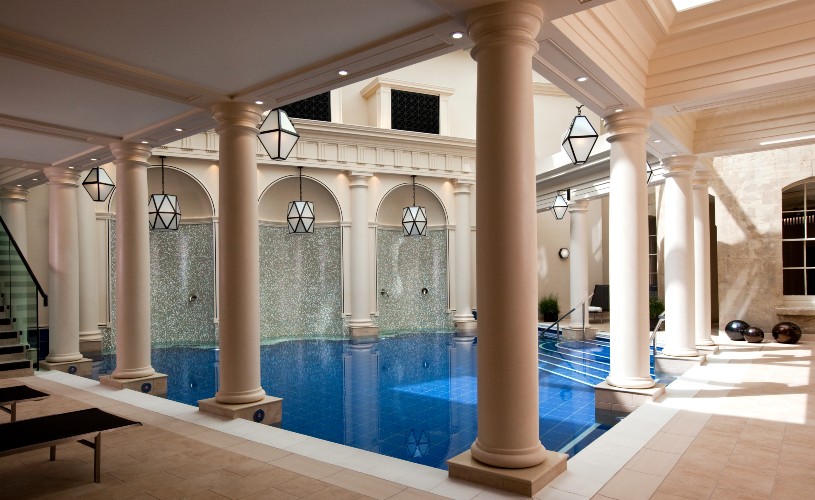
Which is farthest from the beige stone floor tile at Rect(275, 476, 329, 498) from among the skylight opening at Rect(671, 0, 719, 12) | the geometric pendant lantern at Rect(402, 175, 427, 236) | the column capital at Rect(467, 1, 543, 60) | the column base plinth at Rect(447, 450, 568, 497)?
the geometric pendant lantern at Rect(402, 175, 427, 236)

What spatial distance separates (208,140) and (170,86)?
966cm

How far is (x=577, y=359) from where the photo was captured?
13.8 metres

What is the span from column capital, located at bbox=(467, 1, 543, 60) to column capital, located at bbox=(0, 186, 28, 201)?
46.2ft

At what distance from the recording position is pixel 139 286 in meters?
9.55

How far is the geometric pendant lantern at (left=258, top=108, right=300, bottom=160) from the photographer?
8305 millimetres

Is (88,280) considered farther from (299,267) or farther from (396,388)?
(396,388)

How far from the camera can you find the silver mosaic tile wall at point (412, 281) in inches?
786

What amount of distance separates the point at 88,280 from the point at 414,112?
11.6 m

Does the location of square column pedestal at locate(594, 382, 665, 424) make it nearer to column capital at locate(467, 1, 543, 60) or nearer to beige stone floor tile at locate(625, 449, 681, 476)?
beige stone floor tile at locate(625, 449, 681, 476)

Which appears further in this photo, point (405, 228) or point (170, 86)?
point (405, 228)

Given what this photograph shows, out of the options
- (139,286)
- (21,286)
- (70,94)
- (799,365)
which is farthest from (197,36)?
(799,365)

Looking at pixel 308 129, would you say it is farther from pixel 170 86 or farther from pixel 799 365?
pixel 799 365

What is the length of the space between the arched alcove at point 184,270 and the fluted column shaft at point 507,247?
43.8ft

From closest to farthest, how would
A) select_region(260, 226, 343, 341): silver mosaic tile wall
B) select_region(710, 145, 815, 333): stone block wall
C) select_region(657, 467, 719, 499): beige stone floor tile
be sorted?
select_region(657, 467, 719, 499): beige stone floor tile, select_region(710, 145, 815, 333): stone block wall, select_region(260, 226, 343, 341): silver mosaic tile wall
